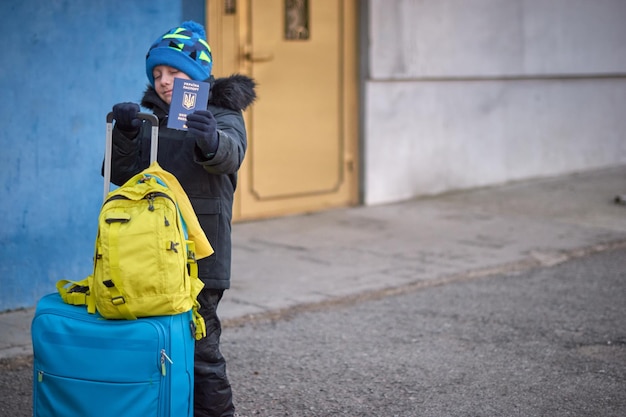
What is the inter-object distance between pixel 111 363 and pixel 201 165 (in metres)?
0.80

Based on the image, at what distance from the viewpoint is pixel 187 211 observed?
3580mm

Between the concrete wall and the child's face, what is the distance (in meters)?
6.04

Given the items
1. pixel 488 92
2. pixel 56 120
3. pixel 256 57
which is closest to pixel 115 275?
pixel 56 120

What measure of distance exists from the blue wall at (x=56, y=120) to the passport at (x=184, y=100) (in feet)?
9.45

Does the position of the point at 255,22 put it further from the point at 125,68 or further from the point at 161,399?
the point at 161,399

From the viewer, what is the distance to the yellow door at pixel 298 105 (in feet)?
29.8

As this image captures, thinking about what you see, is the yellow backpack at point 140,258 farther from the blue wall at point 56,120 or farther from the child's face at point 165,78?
the blue wall at point 56,120

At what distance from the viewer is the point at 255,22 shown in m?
8.98

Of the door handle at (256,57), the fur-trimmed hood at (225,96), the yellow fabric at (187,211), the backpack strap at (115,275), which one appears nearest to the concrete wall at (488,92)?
the door handle at (256,57)

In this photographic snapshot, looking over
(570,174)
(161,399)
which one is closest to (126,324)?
(161,399)

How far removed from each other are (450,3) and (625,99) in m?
3.38

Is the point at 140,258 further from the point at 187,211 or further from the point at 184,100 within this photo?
the point at 184,100

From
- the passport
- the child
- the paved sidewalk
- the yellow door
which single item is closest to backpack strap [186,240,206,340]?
the child

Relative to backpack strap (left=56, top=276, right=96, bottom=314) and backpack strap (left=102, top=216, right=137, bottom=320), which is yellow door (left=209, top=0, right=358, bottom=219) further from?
backpack strap (left=102, top=216, right=137, bottom=320)
